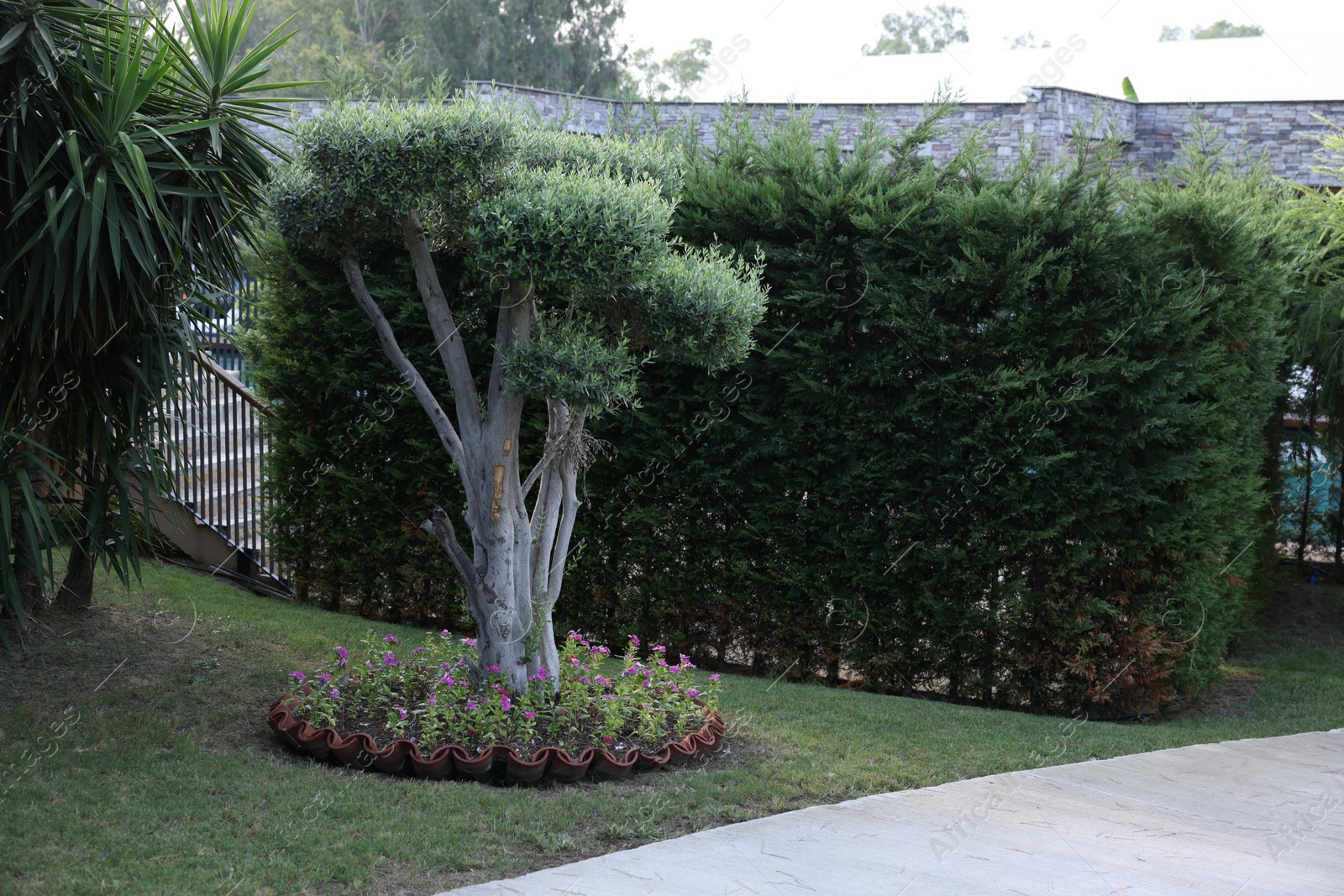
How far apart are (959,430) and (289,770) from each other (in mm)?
4150

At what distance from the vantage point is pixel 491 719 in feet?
15.3

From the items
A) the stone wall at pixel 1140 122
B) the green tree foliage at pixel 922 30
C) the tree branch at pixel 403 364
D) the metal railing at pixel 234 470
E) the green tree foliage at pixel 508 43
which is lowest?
the metal railing at pixel 234 470

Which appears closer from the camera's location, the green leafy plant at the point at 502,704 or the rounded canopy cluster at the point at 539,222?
the rounded canopy cluster at the point at 539,222

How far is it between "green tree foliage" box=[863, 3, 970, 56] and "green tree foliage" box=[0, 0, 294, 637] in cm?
3576

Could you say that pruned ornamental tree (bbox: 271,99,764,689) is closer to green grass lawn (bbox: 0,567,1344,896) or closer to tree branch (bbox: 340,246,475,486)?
tree branch (bbox: 340,246,475,486)

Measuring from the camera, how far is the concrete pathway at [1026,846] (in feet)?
11.6

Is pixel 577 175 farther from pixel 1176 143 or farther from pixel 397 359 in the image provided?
pixel 1176 143

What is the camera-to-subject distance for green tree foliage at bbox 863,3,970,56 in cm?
3953

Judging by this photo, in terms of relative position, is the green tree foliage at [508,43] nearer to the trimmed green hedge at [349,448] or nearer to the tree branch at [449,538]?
the trimmed green hedge at [349,448]

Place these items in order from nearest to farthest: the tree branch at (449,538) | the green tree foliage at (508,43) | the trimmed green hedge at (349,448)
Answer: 1. the tree branch at (449,538)
2. the trimmed green hedge at (349,448)
3. the green tree foliage at (508,43)

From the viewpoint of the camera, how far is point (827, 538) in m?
6.50

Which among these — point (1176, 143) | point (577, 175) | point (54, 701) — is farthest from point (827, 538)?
point (1176, 143)

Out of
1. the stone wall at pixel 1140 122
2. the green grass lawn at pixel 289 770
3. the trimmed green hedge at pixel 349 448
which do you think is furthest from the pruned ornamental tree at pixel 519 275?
the stone wall at pixel 1140 122

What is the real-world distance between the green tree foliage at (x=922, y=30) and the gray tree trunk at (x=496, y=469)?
36.0 meters
